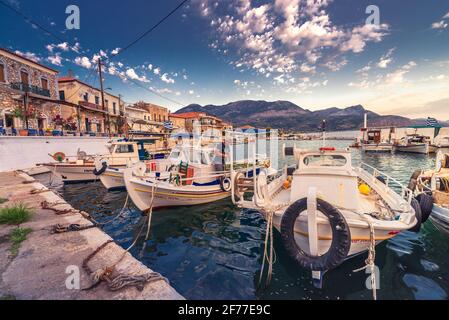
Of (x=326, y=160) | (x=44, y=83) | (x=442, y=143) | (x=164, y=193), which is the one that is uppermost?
(x=44, y=83)

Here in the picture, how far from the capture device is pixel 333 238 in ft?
13.1

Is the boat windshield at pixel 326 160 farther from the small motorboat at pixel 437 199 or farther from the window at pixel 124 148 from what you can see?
the window at pixel 124 148

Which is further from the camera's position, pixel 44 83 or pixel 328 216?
pixel 44 83

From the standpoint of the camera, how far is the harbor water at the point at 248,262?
168 inches

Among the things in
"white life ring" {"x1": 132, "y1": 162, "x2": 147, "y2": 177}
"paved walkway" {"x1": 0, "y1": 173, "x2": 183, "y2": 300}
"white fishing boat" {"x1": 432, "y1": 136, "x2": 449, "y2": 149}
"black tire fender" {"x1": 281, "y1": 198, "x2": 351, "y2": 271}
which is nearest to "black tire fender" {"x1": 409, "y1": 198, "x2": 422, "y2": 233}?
"black tire fender" {"x1": 281, "y1": 198, "x2": 351, "y2": 271}

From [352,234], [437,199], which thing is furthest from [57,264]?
[437,199]

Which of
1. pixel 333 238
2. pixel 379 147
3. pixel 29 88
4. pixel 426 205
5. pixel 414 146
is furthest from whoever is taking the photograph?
pixel 379 147

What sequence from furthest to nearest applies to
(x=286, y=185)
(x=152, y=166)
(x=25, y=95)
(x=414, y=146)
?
(x=414, y=146) < (x=25, y=95) < (x=152, y=166) < (x=286, y=185)

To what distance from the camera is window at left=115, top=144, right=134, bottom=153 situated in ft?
49.9

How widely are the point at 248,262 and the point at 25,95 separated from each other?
96.8 feet

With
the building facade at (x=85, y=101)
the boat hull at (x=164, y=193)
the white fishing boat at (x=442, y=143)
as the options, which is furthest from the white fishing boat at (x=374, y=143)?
the building facade at (x=85, y=101)

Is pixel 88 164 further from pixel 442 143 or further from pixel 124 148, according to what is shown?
pixel 442 143
